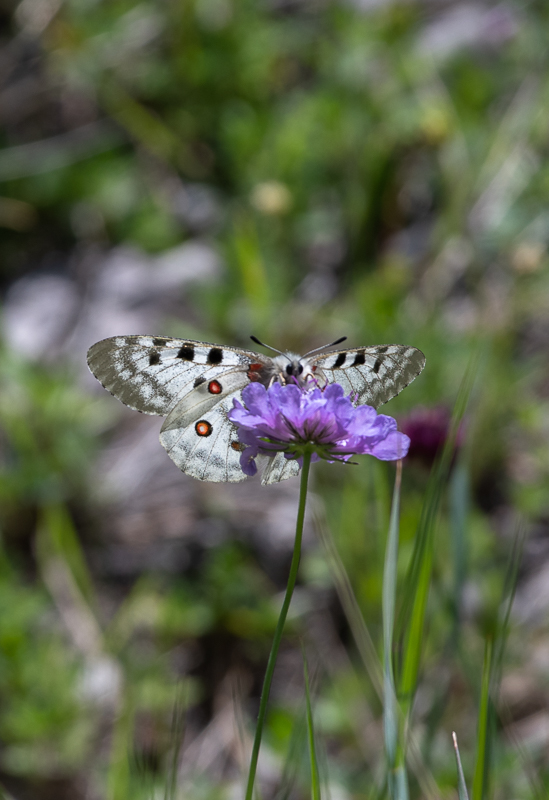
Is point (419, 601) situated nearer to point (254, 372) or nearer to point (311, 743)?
point (311, 743)

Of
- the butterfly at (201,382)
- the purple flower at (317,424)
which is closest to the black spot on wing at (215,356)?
the butterfly at (201,382)

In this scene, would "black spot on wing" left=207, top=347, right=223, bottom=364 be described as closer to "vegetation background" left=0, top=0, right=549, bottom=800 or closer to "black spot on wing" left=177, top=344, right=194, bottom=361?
"black spot on wing" left=177, top=344, right=194, bottom=361

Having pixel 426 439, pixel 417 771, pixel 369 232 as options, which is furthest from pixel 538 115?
pixel 417 771

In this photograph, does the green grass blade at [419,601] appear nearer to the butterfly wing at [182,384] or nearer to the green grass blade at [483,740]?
the green grass blade at [483,740]

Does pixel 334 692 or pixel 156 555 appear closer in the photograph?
pixel 334 692

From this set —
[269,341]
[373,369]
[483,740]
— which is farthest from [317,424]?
[269,341]

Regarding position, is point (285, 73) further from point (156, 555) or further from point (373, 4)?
point (156, 555)
